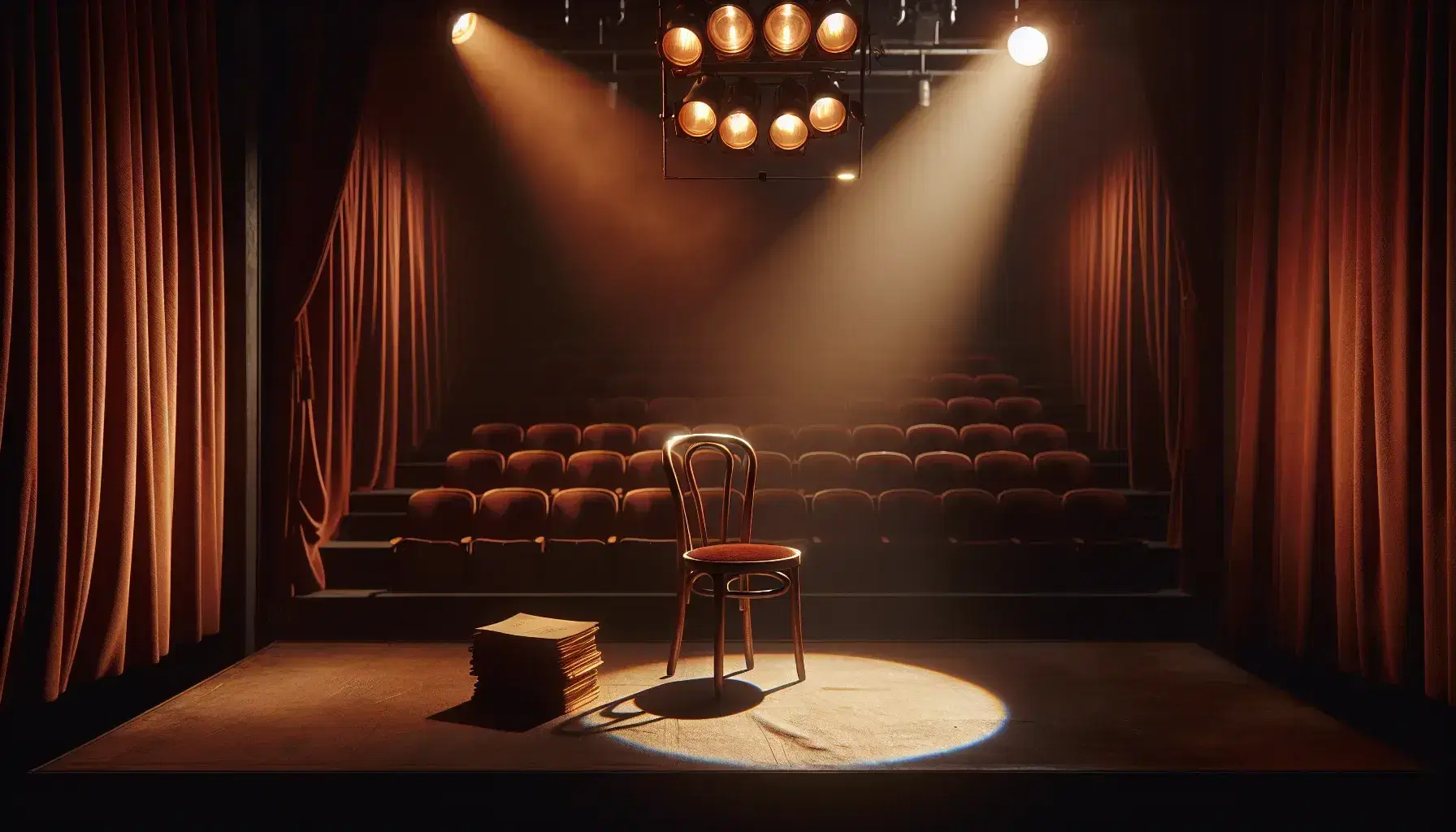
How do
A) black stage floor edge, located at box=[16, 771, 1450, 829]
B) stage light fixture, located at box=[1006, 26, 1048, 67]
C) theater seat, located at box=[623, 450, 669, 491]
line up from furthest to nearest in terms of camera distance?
stage light fixture, located at box=[1006, 26, 1048, 67]
theater seat, located at box=[623, 450, 669, 491]
black stage floor edge, located at box=[16, 771, 1450, 829]

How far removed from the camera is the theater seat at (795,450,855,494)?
12.9 ft

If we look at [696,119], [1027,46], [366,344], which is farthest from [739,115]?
[366,344]

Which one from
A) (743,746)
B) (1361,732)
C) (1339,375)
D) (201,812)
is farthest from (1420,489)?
(201,812)

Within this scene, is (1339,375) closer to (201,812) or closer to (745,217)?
(201,812)

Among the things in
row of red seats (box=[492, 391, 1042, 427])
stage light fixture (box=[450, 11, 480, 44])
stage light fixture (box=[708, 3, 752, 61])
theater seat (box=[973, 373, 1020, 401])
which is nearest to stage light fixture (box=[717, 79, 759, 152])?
stage light fixture (box=[708, 3, 752, 61])

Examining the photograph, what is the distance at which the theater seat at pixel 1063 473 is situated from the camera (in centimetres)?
398

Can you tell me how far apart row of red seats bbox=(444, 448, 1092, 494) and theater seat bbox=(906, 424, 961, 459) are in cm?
38

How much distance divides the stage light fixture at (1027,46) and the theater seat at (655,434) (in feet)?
7.82

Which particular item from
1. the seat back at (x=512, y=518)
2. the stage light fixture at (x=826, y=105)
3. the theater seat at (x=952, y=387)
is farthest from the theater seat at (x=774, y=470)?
the theater seat at (x=952, y=387)

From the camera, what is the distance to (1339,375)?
2.57m

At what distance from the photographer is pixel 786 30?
10.2 feet

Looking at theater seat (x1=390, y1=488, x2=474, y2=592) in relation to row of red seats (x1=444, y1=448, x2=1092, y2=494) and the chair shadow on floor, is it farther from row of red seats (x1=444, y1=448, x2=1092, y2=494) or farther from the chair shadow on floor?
the chair shadow on floor

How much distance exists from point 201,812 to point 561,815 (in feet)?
2.57

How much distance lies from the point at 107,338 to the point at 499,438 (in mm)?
2033
